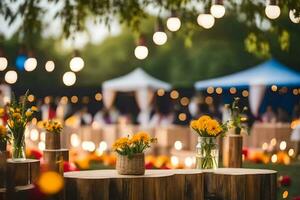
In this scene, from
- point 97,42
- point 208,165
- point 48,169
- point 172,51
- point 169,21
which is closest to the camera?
point 48,169

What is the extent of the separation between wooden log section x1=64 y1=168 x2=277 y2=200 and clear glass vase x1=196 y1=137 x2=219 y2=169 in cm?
17

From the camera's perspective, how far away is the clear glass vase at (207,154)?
9875mm

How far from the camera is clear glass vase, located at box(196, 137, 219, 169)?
988 cm

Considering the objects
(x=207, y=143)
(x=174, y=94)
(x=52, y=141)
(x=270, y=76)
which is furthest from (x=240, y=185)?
(x=174, y=94)

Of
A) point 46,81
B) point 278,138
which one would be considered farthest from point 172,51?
point 278,138

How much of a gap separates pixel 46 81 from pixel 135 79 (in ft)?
77.6

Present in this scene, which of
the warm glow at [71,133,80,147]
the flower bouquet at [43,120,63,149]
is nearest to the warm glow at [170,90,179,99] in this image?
the warm glow at [71,133,80,147]

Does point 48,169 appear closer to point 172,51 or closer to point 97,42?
point 172,51

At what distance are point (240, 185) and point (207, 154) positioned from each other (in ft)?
2.43

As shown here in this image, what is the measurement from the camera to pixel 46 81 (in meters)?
47.1

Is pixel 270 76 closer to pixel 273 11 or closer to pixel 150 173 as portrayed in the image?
pixel 273 11

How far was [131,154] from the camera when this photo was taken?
8969mm

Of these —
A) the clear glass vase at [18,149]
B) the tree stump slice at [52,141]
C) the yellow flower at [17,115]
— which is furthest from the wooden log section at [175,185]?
the tree stump slice at [52,141]

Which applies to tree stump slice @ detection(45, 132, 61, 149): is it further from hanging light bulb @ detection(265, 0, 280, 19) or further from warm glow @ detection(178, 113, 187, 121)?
warm glow @ detection(178, 113, 187, 121)
